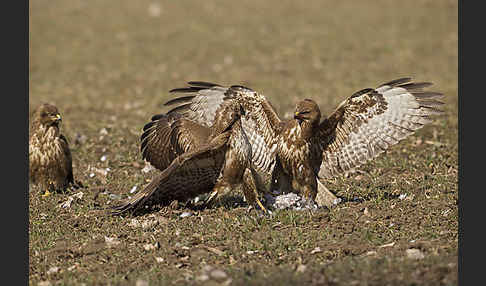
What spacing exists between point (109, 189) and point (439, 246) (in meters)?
5.09

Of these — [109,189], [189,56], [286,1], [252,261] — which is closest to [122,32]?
[189,56]

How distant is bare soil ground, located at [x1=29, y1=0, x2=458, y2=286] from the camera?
21.6 ft

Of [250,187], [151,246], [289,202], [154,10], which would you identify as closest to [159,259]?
[151,246]

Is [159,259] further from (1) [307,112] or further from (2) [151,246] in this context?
(1) [307,112]

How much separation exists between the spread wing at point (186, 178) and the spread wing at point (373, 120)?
4.83 ft

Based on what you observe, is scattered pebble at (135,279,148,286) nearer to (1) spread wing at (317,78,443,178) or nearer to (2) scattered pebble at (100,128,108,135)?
(1) spread wing at (317,78,443,178)

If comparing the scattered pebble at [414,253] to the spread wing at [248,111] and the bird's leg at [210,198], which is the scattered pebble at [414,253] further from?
the spread wing at [248,111]

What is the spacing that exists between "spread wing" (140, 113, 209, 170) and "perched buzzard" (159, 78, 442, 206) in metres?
Result: 0.49

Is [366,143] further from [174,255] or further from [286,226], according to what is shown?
[174,255]

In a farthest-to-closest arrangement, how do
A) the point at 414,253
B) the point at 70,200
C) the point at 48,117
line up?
1. the point at 48,117
2. the point at 70,200
3. the point at 414,253

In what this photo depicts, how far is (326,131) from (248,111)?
1.03 meters

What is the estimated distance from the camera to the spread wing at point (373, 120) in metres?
8.37

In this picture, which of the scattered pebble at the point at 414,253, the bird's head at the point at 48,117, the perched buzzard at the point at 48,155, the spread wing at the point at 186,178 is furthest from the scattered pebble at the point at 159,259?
the bird's head at the point at 48,117

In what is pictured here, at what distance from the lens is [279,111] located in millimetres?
14609
